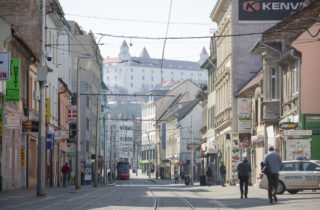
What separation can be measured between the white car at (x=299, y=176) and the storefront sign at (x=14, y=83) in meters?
11.9

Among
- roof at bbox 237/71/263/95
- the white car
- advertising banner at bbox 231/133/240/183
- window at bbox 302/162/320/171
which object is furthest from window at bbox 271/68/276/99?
window at bbox 302/162/320/171

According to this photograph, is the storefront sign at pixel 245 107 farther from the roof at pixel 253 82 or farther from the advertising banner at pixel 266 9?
the advertising banner at pixel 266 9

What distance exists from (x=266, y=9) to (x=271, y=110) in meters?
15.2

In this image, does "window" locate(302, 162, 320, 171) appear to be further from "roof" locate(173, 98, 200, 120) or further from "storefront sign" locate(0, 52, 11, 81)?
"roof" locate(173, 98, 200, 120)

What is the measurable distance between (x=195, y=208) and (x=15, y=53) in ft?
67.4

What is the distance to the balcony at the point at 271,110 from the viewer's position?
43.7 meters

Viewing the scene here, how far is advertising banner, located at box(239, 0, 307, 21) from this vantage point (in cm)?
5641

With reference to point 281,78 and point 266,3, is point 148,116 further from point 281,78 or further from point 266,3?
point 281,78

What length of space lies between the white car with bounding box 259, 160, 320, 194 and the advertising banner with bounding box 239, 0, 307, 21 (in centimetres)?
2543

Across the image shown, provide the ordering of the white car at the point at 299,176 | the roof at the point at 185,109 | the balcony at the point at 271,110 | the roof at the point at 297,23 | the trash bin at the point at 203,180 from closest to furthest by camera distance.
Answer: the white car at the point at 299,176 < the roof at the point at 297,23 < the balcony at the point at 271,110 < the trash bin at the point at 203,180 < the roof at the point at 185,109

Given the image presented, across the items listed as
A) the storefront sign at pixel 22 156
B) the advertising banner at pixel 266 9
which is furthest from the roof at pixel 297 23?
the storefront sign at pixel 22 156

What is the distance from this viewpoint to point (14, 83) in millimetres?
34500

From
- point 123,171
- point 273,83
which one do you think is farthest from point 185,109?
point 273,83

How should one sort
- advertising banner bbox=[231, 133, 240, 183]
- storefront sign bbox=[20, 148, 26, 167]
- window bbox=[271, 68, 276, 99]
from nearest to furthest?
storefront sign bbox=[20, 148, 26, 167] < window bbox=[271, 68, 276, 99] < advertising banner bbox=[231, 133, 240, 183]
